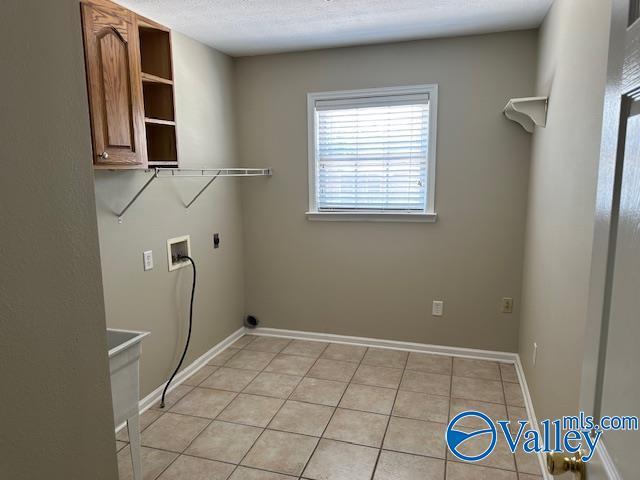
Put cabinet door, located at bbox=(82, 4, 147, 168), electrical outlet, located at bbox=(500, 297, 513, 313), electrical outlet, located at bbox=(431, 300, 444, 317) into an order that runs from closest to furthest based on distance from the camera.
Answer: cabinet door, located at bbox=(82, 4, 147, 168)
electrical outlet, located at bbox=(500, 297, 513, 313)
electrical outlet, located at bbox=(431, 300, 444, 317)

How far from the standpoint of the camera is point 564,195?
6.60ft

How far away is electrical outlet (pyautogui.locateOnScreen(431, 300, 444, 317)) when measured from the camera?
11.6ft

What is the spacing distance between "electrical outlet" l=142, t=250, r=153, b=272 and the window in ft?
4.46

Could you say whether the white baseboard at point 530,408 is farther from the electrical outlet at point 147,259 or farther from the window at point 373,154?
the electrical outlet at point 147,259

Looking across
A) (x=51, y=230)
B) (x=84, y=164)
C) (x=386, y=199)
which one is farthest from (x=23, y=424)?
(x=386, y=199)

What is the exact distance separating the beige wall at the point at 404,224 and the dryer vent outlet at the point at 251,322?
0.24 feet

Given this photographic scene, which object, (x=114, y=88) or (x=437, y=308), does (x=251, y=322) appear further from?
(x=114, y=88)

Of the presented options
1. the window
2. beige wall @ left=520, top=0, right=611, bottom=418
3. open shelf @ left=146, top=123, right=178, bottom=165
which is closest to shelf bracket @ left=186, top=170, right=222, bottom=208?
open shelf @ left=146, top=123, right=178, bottom=165

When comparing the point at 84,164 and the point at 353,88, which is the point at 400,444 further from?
the point at 353,88

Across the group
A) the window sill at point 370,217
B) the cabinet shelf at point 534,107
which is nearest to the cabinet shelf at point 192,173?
the window sill at point 370,217

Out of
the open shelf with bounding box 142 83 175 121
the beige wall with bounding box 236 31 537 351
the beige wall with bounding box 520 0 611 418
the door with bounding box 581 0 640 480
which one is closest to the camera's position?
the door with bounding box 581 0 640 480

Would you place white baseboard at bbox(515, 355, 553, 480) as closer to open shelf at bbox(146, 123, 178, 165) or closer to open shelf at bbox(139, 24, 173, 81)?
open shelf at bbox(146, 123, 178, 165)

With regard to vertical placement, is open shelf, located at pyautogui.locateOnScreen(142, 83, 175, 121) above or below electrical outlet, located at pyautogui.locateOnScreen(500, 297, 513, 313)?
above

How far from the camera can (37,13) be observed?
0.85 metres
